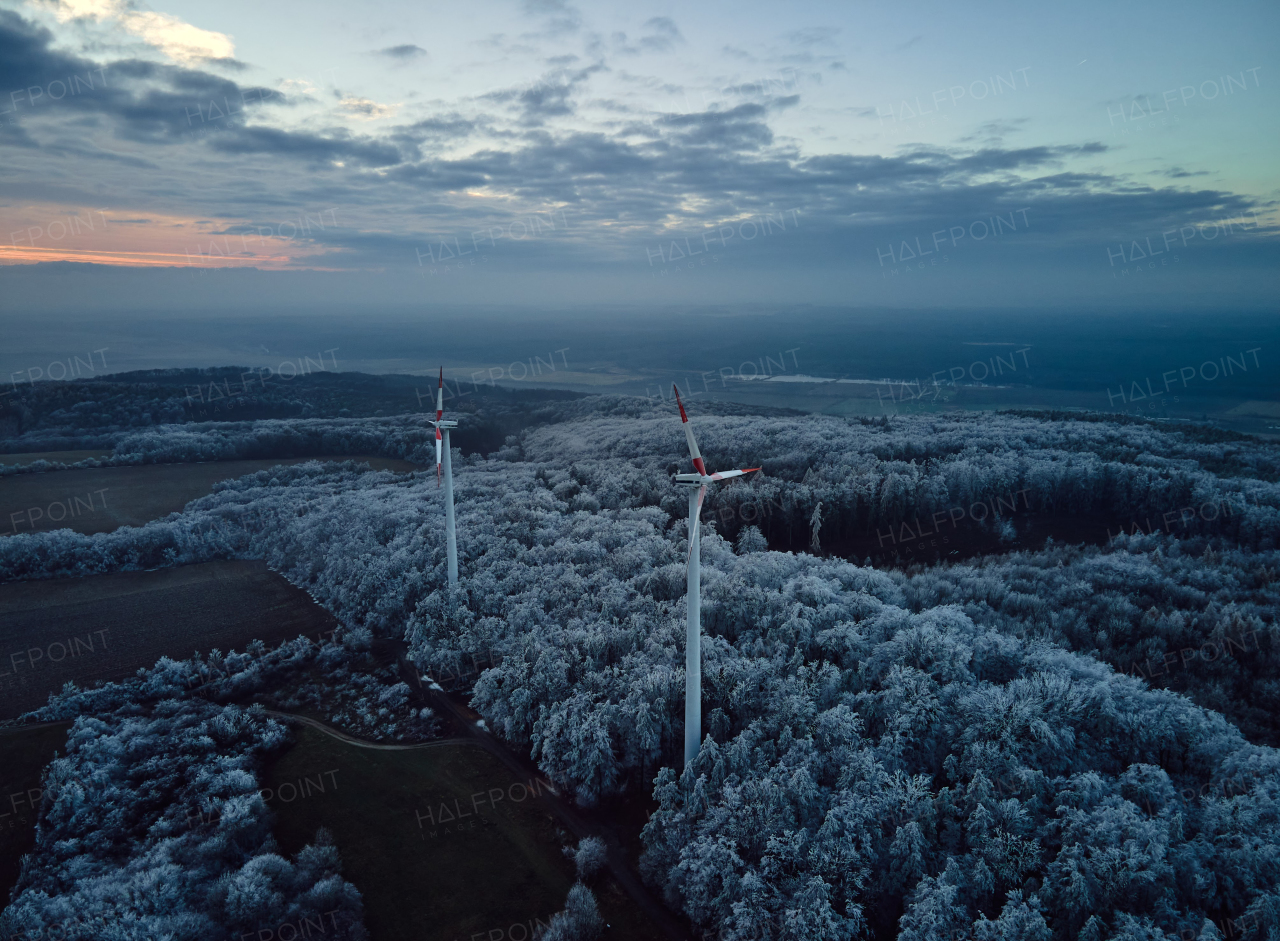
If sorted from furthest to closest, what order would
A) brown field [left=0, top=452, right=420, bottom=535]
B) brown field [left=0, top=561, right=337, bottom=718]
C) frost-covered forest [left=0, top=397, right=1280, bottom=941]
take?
brown field [left=0, top=452, right=420, bottom=535]
brown field [left=0, top=561, right=337, bottom=718]
frost-covered forest [left=0, top=397, right=1280, bottom=941]

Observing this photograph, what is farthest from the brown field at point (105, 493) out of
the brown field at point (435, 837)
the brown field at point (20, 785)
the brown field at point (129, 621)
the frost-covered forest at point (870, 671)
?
the brown field at point (435, 837)

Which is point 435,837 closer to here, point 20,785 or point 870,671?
point 20,785

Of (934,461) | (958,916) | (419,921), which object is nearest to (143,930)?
(419,921)

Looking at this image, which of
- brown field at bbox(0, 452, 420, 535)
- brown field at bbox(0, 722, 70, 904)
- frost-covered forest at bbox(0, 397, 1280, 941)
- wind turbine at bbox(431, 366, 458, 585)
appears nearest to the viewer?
frost-covered forest at bbox(0, 397, 1280, 941)

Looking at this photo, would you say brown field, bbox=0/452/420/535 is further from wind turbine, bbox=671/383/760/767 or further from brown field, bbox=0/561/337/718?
wind turbine, bbox=671/383/760/767

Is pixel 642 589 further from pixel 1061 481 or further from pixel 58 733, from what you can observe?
pixel 1061 481

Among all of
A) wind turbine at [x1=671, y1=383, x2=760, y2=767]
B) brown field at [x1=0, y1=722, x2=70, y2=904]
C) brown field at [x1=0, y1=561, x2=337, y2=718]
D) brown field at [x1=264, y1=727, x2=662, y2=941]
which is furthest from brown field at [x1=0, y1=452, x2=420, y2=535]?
wind turbine at [x1=671, y1=383, x2=760, y2=767]

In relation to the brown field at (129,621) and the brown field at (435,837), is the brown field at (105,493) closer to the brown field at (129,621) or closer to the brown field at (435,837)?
the brown field at (129,621)
